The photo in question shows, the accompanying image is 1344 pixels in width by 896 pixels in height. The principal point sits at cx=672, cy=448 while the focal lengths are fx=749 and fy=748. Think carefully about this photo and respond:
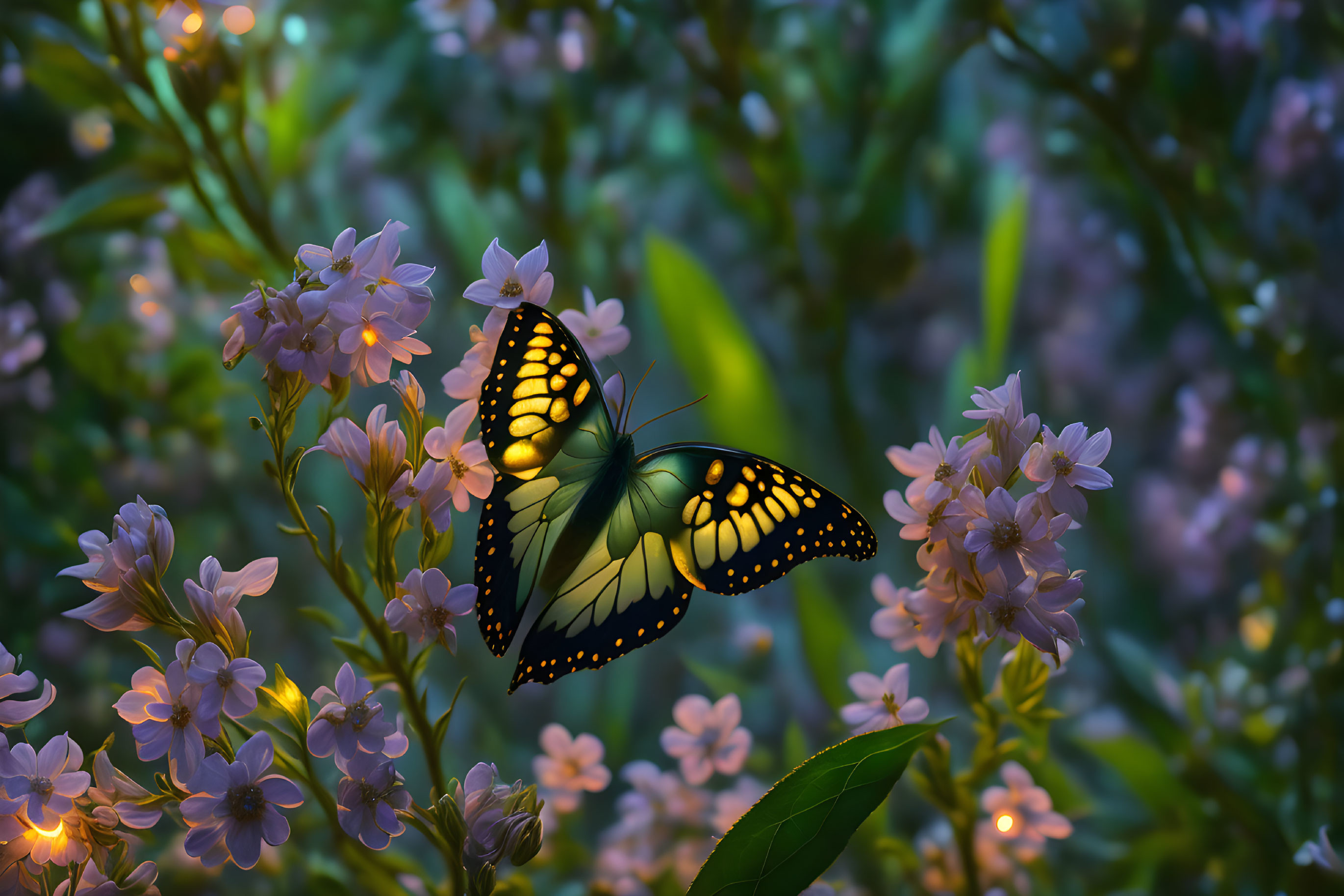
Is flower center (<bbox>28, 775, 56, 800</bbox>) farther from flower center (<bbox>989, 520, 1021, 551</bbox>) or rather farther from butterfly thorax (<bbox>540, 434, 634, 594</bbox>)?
flower center (<bbox>989, 520, 1021, 551</bbox>)

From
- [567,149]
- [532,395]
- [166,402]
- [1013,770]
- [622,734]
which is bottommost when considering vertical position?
[1013,770]

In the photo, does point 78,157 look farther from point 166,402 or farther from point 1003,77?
point 1003,77

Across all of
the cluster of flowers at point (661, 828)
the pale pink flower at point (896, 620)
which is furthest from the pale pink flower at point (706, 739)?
the pale pink flower at point (896, 620)

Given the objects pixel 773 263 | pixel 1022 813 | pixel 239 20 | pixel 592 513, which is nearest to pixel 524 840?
pixel 592 513

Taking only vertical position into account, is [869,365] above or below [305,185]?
below

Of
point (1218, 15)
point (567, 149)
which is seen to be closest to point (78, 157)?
point (567, 149)

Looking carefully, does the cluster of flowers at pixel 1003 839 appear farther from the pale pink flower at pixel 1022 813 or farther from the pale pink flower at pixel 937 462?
the pale pink flower at pixel 937 462

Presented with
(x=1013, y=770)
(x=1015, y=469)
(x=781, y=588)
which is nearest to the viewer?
(x=1015, y=469)
